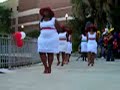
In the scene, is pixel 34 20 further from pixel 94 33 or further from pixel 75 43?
pixel 94 33

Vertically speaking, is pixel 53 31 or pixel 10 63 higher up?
pixel 53 31

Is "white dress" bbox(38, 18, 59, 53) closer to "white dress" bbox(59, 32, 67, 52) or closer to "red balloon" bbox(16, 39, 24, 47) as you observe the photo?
"red balloon" bbox(16, 39, 24, 47)

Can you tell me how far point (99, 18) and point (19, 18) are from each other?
6678 cm

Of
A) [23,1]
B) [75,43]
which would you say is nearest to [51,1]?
[23,1]

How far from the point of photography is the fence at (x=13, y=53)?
735 inches

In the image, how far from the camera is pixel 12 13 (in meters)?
110

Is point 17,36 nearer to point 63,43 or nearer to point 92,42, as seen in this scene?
point 63,43

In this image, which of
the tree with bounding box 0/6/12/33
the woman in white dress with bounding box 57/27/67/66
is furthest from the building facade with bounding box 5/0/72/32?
the woman in white dress with bounding box 57/27/67/66

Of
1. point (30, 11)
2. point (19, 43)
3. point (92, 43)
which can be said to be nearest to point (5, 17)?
point (30, 11)

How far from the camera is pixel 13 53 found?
19.6 meters

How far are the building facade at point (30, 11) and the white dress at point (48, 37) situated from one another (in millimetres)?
65028

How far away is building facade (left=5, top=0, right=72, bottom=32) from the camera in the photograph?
82938 mm

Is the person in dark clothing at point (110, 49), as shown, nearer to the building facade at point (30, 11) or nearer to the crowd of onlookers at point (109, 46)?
the crowd of onlookers at point (109, 46)

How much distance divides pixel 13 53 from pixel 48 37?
5.76 m
